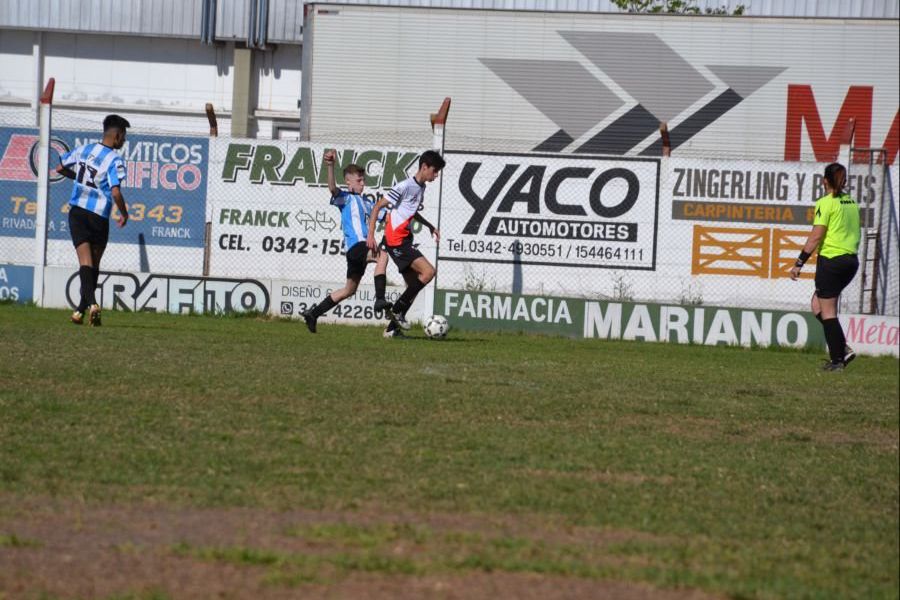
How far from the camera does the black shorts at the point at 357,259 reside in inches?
613

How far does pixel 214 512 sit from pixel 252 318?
13412 millimetres

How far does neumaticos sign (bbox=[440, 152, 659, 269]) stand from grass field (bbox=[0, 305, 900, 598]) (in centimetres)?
798

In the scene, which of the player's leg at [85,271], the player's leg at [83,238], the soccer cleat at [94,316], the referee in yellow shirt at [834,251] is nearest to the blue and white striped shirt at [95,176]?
the player's leg at [83,238]

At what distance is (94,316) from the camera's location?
14.3 metres

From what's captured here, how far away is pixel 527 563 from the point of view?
15.4ft

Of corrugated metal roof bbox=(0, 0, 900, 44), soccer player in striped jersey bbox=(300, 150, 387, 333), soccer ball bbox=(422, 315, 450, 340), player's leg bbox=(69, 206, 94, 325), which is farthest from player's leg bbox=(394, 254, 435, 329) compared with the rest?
corrugated metal roof bbox=(0, 0, 900, 44)

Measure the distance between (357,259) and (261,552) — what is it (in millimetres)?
10937

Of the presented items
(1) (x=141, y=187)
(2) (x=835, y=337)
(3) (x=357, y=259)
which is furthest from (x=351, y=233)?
(2) (x=835, y=337)

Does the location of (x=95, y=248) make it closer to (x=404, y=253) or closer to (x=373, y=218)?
(x=373, y=218)

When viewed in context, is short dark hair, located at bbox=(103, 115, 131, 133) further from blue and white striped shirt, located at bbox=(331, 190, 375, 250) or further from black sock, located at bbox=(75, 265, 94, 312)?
blue and white striped shirt, located at bbox=(331, 190, 375, 250)

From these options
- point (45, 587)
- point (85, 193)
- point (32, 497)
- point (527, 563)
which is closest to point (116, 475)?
point (32, 497)

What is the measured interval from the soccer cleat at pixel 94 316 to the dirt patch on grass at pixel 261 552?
8.90m

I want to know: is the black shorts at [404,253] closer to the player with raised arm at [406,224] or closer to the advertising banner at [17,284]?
the player with raised arm at [406,224]

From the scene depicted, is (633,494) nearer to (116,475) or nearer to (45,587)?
(116,475)
